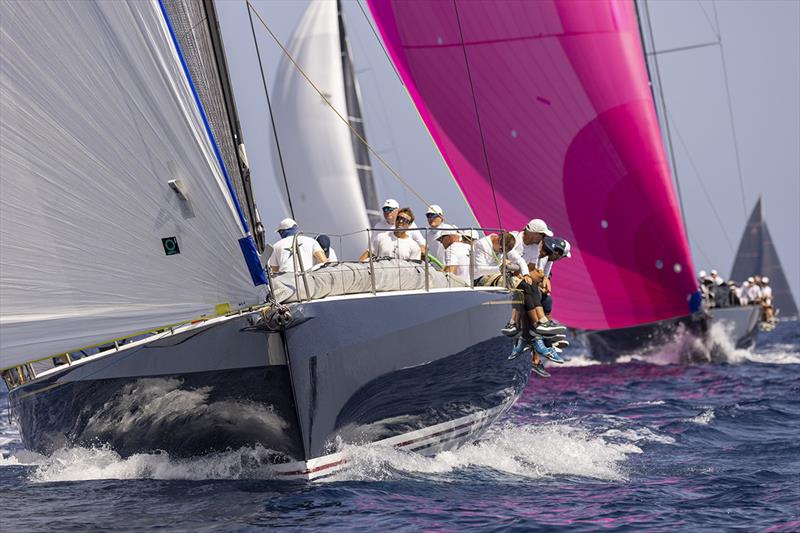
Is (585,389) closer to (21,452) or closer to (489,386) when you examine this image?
(489,386)

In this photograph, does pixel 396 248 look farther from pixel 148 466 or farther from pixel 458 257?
pixel 148 466

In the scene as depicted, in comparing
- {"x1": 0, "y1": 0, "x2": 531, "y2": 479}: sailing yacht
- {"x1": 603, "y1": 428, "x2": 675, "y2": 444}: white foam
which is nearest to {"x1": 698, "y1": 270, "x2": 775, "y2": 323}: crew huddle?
{"x1": 603, "y1": 428, "x2": 675, "y2": 444}: white foam

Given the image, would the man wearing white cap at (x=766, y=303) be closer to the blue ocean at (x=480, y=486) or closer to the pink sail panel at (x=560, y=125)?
the pink sail panel at (x=560, y=125)

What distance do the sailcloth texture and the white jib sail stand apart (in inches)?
541

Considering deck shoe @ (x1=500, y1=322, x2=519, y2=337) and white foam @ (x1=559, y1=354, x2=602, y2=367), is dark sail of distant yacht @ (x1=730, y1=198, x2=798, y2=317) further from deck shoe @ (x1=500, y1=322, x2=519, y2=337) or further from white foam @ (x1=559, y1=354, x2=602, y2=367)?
deck shoe @ (x1=500, y1=322, x2=519, y2=337)

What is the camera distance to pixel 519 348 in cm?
938

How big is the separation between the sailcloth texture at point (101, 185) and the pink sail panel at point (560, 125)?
1043cm

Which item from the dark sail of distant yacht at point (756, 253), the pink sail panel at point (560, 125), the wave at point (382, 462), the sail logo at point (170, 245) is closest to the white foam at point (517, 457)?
the wave at point (382, 462)

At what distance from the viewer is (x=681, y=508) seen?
266 inches

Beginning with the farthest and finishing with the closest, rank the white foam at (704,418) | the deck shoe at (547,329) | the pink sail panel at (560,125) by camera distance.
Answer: the pink sail panel at (560,125)
the white foam at (704,418)
the deck shoe at (547,329)

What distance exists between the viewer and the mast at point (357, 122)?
70.8 ft

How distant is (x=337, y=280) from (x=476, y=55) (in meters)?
10.4

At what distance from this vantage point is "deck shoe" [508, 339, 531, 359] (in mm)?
9258

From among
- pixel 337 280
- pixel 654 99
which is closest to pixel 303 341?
pixel 337 280
